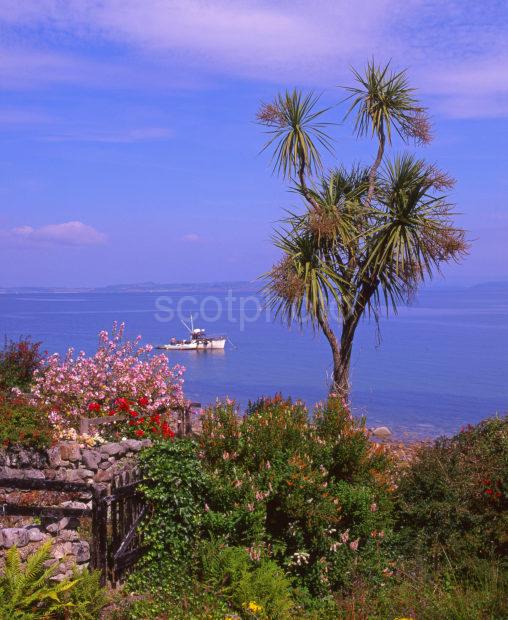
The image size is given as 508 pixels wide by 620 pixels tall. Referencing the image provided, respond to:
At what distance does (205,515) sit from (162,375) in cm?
639

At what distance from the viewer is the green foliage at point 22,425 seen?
36.2ft

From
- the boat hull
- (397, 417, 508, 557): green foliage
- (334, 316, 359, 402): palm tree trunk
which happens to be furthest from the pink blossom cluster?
the boat hull

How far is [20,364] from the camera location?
15.6m

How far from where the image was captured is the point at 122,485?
791 centimetres

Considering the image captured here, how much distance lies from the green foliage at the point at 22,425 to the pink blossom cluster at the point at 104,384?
1154 millimetres

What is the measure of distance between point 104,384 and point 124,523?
20.1 feet

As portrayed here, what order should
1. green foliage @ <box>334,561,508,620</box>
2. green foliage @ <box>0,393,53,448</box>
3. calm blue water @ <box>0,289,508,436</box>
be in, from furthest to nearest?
calm blue water @ <box>0,289,508,436</box> → green foliage @ <box>0,393,53,448</box> → green foliage @ <box>334,561,508,620</box>

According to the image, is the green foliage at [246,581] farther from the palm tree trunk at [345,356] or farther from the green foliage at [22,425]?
the palm tree trunk at [345,356]

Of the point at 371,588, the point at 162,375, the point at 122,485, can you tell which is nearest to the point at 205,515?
the point at 122,485

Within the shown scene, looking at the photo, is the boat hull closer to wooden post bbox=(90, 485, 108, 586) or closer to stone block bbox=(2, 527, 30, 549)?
stone block bbox=(2, 527, 30, 549)

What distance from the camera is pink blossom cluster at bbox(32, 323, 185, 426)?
13.4 m

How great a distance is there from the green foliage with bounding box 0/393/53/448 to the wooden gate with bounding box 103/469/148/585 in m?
3.48

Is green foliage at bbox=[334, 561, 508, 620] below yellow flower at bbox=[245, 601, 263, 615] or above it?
below

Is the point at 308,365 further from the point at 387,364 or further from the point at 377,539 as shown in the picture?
the point at 377,539
